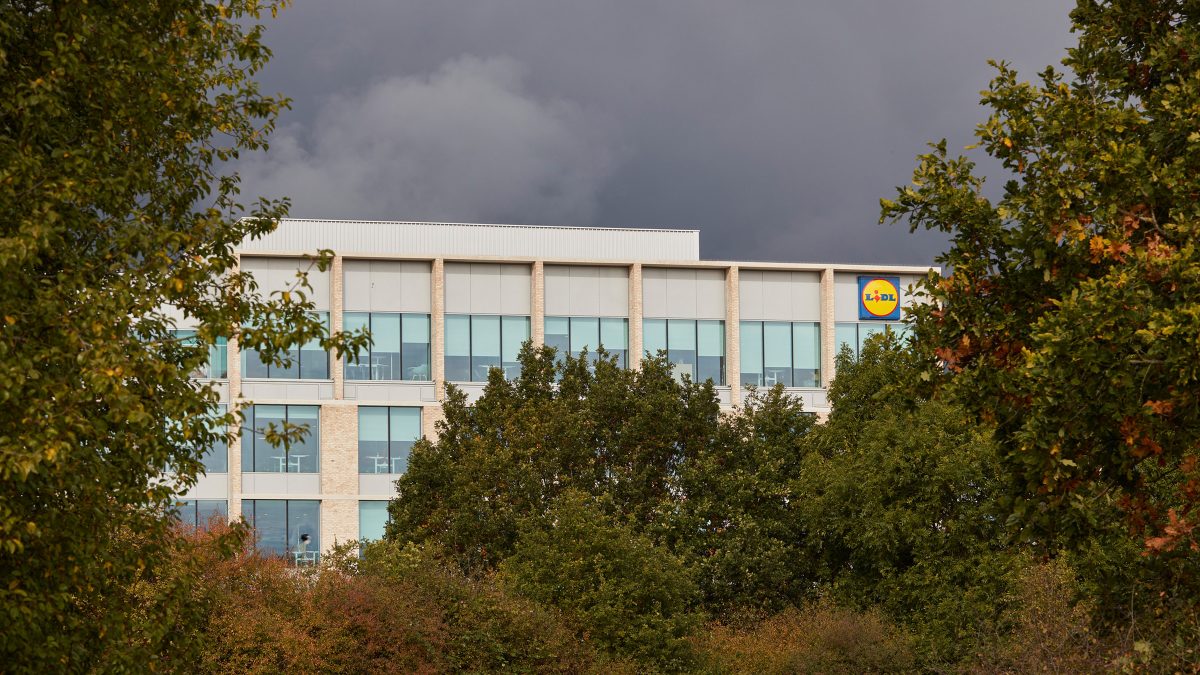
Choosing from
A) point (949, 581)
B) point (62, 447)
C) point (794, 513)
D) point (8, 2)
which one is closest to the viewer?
→ point (62, 447)

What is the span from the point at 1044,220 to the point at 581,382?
3338 centimetres

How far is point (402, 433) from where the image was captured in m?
64.2

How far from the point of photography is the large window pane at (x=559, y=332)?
6619cm

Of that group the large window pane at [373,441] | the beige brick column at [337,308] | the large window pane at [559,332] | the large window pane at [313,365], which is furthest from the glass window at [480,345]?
the large window pane at [313,365]

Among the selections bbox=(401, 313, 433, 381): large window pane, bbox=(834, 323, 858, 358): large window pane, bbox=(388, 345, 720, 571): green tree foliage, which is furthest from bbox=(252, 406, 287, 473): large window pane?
bbox=(834, 323, 858, 358): large window pane

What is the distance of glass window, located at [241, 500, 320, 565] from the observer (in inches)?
2457

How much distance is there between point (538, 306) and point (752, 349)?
1027 centimetres

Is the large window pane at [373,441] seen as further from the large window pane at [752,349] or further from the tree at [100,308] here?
the tree at [100,308]

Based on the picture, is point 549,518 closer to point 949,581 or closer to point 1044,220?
point 949,581

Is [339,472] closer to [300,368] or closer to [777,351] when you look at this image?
[300,368]

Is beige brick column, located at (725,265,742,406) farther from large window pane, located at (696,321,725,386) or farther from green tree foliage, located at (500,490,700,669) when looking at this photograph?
green tree foliage, located at (500,490,700,669)

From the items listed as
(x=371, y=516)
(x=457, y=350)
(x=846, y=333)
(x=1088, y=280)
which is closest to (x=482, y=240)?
(x=457, y=350)

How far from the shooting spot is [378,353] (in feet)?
213

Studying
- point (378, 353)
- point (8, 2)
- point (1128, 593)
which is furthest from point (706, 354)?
point (8, 2)
